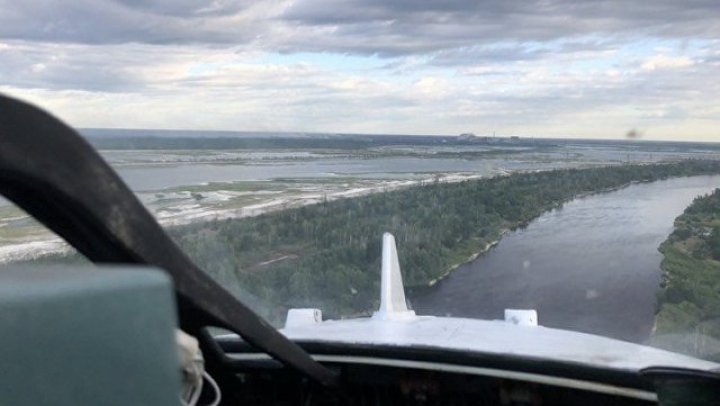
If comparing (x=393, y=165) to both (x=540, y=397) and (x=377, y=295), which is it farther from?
(x=540, y=397)

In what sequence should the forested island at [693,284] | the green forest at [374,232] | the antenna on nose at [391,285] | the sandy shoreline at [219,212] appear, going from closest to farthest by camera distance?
the sandy shoreline at [219,212], the forested island at [693,284], the green forest at [374,232], the antenna on nose at [391,285]

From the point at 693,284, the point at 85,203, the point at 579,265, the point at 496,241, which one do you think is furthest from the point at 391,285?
the point at 85,203

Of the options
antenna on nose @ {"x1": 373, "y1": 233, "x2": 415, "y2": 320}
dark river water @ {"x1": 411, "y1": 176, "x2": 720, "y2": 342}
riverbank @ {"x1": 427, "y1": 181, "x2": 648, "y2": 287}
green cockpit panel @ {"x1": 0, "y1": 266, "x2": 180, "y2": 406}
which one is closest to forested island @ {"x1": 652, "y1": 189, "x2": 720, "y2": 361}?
dark river water @ {"x1": 411, "y1": 176, "x2": 720, "y2": 342}

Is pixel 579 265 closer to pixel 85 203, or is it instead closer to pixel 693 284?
pixel 693 284

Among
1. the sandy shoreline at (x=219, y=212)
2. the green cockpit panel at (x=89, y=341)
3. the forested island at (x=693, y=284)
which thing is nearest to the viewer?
the green cockpit panel at (x=89, y=341)

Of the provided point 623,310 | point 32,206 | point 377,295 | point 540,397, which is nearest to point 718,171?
point 623,310

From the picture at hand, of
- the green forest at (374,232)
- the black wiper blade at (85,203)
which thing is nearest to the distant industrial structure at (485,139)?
the green forest at (374,232)

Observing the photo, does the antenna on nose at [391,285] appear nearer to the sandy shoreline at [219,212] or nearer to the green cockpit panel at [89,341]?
the sandy shoreline at [219,212]
